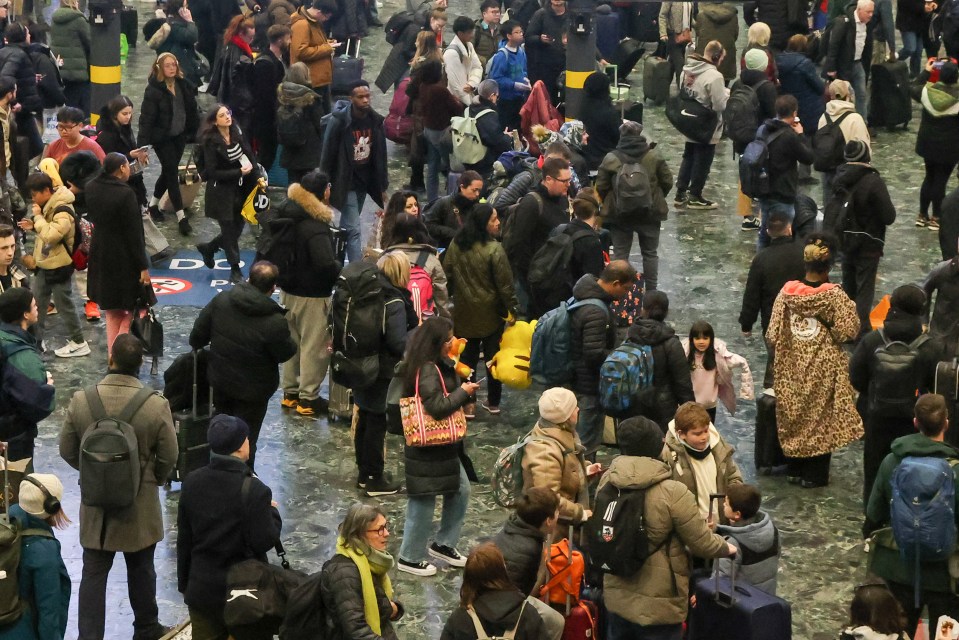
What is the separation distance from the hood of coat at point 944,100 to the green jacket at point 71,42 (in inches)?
372

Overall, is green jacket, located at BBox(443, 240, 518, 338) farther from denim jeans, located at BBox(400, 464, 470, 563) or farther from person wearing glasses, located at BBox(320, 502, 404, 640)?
person wearing glasses, located at BBox(320, 502, 404, 640)

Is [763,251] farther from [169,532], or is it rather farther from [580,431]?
[169,532]

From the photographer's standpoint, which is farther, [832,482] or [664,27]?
[664,27]

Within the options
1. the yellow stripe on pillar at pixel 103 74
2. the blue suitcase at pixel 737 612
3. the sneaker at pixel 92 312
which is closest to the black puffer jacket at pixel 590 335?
the blue suitcase at pixel 737 612

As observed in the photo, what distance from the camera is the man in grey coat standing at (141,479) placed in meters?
9.48

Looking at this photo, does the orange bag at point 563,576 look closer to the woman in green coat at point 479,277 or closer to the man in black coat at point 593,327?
the man in black coat at point 593,327

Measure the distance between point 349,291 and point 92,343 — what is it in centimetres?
387

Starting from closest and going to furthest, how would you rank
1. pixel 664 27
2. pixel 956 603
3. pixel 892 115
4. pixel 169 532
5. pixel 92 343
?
1. pixel 956 603
2. pixel 169 532
3. pixel 92 343
4. pixel 892 115
5. pixel 664 27

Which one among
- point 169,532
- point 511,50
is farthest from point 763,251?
point 511,50

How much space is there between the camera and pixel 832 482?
12.2 m

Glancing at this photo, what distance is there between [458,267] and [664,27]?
10768mm

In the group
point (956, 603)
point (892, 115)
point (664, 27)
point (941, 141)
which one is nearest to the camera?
point (956, 603)

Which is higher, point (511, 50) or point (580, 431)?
point (511, 50)

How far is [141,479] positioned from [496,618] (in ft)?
8.94
